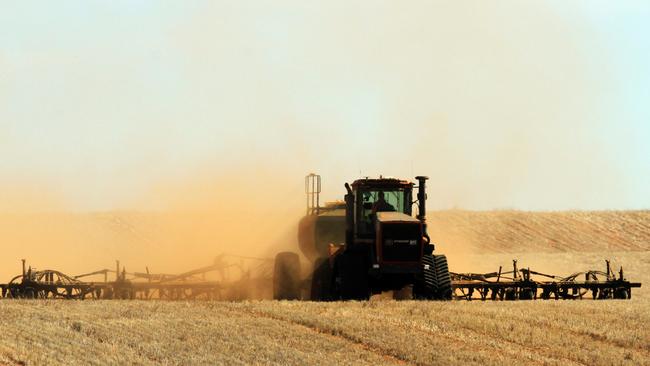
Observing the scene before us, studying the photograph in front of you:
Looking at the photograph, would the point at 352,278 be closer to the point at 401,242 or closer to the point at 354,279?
the point at 354,279

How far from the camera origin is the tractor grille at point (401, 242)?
1102 inches

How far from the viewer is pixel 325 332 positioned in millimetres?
Answer: 21875

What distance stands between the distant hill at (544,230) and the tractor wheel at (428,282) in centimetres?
5023

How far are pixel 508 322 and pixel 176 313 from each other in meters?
7.20

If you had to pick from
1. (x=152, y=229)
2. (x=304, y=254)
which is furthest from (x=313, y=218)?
(x=152, y=229)

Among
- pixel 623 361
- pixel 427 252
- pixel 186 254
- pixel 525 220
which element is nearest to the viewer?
pixel 623 361

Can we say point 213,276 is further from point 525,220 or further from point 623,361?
point 525,220

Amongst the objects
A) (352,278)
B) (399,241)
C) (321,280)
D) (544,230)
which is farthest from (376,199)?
(544,230)

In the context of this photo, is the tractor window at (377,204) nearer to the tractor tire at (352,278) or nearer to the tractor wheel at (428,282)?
→ the tractor tire at (352,278)

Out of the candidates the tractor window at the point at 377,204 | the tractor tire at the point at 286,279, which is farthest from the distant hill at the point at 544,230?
the tractor window at the point at 377,204

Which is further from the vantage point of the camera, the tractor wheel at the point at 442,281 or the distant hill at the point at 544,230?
the distant hill at the point at 544,230

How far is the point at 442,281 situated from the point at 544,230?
62243 mm

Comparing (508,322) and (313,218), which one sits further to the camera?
(313,218)

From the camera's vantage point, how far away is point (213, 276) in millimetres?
46125
